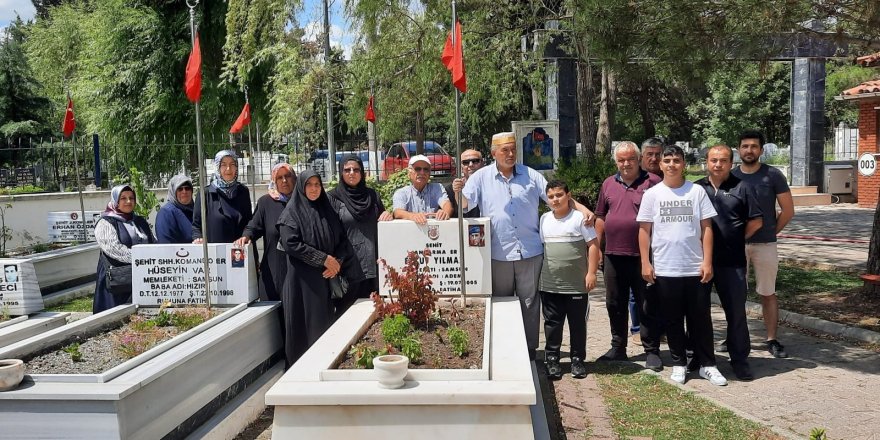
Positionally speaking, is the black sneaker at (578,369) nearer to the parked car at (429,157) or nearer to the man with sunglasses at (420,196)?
the man with sunglasses at (420,196)

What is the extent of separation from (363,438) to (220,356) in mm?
1994

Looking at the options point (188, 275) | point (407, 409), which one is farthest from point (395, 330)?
point (188, 275)

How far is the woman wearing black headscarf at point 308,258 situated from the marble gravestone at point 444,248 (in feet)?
1.34

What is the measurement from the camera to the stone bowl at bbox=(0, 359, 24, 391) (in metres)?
4.05

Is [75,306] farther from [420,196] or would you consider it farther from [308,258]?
[420,196]

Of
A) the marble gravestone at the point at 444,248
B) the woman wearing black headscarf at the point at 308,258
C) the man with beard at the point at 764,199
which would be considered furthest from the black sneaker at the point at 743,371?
the woman wearing black headscarf at the point at 308,258

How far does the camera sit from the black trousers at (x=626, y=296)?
627 cm

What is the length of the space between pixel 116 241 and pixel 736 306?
16.9 ft

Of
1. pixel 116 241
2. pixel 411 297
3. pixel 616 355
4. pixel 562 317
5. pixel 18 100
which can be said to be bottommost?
pixel 616 355

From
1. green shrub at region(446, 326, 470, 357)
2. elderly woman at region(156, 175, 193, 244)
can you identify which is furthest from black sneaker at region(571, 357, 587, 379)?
elderly woman at region(156, 175, 193, 244)

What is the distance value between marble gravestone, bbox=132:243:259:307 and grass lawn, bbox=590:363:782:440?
9.97ft

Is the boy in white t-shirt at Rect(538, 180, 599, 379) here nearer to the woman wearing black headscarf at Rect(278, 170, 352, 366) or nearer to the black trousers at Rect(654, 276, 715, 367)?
the black trousers at Rect(654, 276, 715, 367)

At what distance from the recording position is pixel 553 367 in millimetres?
6074

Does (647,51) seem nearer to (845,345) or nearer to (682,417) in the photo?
(845,345)
